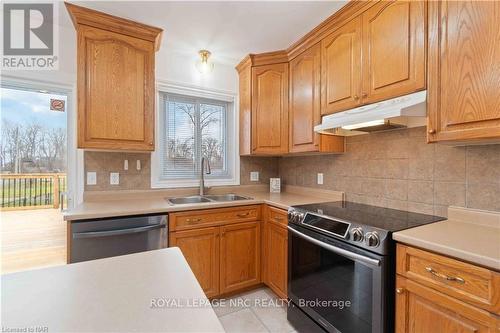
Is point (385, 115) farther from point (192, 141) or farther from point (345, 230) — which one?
point (192, 141)

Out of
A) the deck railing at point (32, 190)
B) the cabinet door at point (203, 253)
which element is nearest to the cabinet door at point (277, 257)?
the cabinet door at point (203, 253)

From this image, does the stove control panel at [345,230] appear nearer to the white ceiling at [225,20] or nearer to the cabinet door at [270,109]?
the cabinet door at [270,109]

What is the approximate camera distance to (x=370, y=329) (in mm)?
1301

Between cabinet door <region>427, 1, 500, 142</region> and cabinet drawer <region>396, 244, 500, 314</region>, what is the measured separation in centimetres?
62

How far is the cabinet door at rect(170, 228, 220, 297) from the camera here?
79.4 inches

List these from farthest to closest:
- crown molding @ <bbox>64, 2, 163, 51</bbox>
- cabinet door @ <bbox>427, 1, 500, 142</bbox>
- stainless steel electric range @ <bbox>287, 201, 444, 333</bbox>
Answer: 1. crown molding @ <bbox>64, 2, 163, 51</bbox>
2. stainless steel electric range @ <bbox>287, 201, 444, 333</bbox>
3. cabinet door @ <bbox>427, 1, 500, 142</bbox>

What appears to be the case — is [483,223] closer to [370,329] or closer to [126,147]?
[370,329]

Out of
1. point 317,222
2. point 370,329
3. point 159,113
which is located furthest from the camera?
point 159,113

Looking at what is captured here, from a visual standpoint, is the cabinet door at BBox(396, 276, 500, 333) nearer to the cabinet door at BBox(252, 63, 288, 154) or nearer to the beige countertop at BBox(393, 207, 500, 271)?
the beige countertop at BBox(393, 207, 500, 271)

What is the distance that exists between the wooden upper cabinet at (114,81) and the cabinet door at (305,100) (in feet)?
4.36

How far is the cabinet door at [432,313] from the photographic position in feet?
3.09

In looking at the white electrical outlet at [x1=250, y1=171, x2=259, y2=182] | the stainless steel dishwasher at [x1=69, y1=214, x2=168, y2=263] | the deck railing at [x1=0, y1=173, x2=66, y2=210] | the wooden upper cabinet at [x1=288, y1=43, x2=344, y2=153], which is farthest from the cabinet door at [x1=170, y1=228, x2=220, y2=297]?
the deck railing at [x1=0, y1=173, x2=66, y2=210]

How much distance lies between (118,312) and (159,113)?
232 cm

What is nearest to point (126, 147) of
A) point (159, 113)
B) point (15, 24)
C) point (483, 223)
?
point (159, 113)
